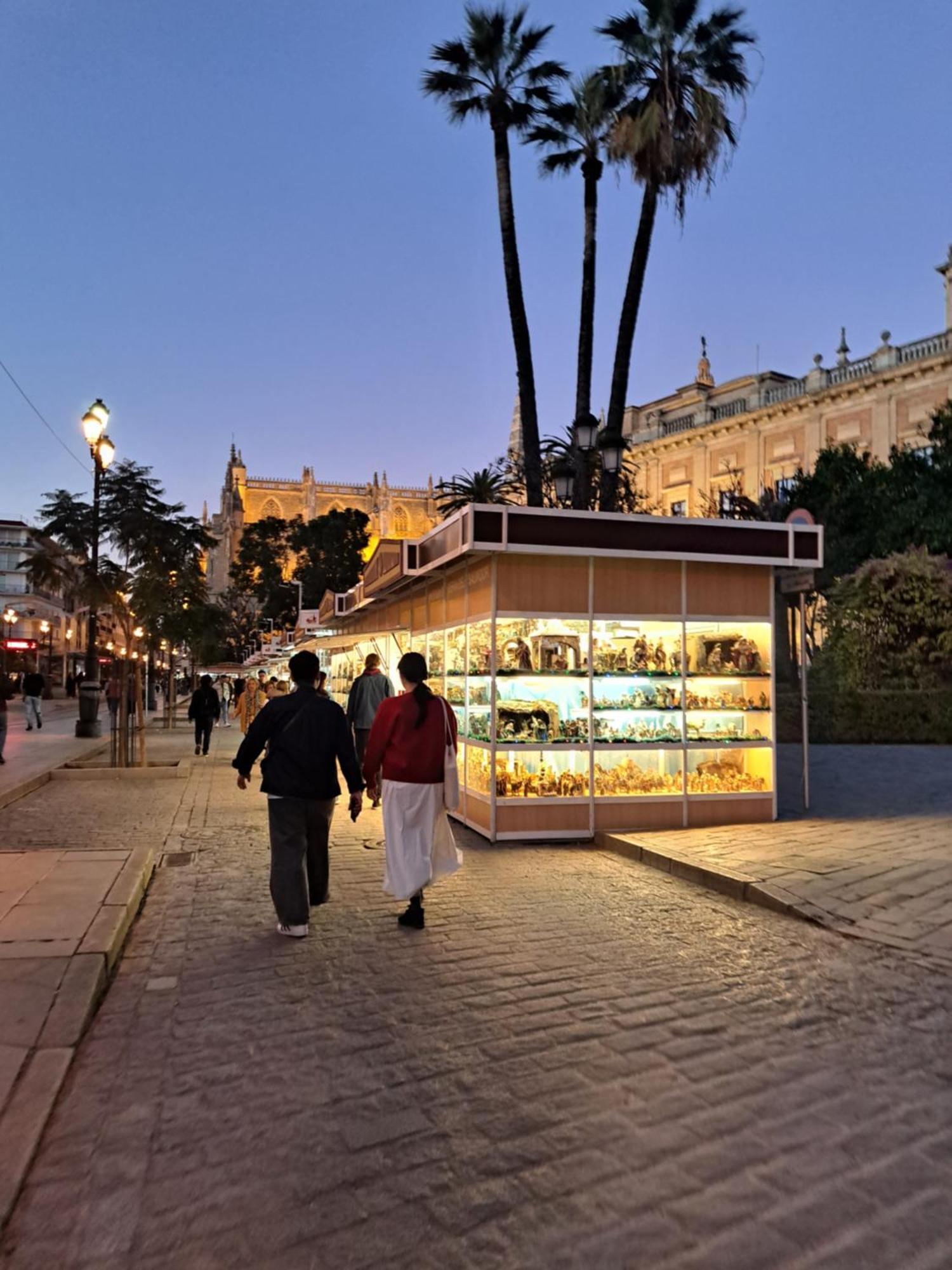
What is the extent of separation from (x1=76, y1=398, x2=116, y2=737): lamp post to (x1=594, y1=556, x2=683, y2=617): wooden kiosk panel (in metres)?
9.70

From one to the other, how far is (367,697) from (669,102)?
42.1 ft

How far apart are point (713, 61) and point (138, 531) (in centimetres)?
1586

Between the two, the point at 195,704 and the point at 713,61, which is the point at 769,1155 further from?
the point at 713,61

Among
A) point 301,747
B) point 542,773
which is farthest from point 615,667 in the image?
point 301,747

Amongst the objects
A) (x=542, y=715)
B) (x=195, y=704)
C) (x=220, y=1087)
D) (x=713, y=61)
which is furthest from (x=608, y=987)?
(x=713, y=61)

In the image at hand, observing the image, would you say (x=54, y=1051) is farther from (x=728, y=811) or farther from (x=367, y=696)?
(x=367, y=696)

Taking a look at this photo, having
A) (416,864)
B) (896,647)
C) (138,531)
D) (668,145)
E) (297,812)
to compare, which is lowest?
(416,864)

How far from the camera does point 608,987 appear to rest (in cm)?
477

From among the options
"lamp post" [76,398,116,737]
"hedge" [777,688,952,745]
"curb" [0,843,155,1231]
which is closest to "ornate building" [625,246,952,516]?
"hedge" [777,688,952,745]

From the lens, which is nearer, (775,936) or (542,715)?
(775,936)

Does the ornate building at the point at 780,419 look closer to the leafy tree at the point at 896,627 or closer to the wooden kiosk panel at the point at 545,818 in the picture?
the leafy tree at the point at 896,627

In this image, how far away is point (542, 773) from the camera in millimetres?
9438

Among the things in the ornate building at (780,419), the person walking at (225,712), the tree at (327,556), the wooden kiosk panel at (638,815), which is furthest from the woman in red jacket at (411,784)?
the tree at (327,556)

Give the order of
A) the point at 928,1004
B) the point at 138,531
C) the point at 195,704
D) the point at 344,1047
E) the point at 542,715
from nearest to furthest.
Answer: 1. the point at 344,1047
2. the point at 928,1004
3. the point at 542,715
4. the point at 195,704
5. the point at 138,531
